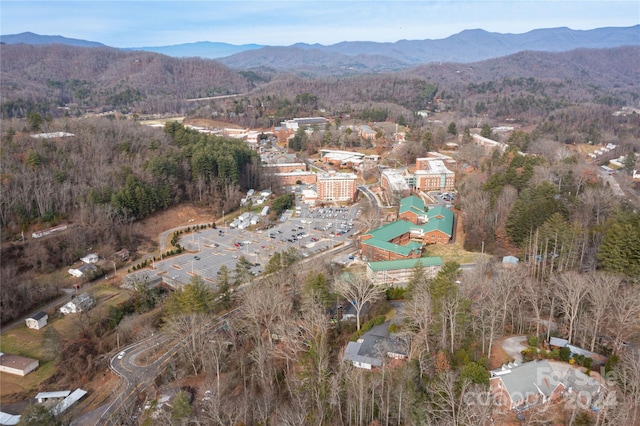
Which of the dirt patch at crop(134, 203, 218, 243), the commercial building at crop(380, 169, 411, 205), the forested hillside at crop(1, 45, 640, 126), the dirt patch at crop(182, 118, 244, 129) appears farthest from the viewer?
the forested hillside at crop(1, 45, 640, 126)

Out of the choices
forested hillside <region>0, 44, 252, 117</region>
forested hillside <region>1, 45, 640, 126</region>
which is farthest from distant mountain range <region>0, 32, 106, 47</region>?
forested hillside <region>1, 45, 640, 126</region>

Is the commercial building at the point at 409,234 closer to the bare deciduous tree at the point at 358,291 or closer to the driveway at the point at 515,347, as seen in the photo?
the bare deciduous tree at the point at 358,291

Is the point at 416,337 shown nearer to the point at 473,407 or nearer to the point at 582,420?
the point at 473,407

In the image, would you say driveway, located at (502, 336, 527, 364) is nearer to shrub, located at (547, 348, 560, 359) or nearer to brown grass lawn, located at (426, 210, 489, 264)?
shrub, located at (547, 348, 560, 359)

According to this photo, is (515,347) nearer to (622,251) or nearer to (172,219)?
(622,251)

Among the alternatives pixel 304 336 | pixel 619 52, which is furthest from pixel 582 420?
pixel 619 52

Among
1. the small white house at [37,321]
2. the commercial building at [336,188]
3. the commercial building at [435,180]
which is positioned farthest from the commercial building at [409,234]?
the small white house at [37,321]

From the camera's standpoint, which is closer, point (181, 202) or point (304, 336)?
A: point (304, 336)
